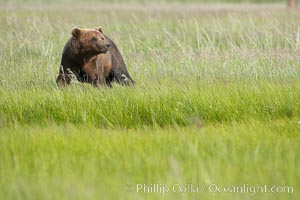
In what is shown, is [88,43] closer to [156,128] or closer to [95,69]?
[95,69]

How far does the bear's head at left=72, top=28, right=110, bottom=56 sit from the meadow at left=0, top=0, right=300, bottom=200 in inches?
23.0

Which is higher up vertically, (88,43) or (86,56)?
(88,43)

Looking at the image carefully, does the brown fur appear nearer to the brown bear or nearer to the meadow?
the brown bear

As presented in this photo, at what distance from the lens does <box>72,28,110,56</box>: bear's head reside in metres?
8.72

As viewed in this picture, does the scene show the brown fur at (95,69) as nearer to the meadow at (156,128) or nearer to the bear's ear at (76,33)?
the bear's ear at (76,33)

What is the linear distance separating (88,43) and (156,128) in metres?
2.80

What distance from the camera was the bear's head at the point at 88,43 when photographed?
8719mm

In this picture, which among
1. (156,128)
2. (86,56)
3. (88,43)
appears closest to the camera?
(156,128)

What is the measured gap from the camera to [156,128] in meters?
6.28

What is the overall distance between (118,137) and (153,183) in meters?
1.25

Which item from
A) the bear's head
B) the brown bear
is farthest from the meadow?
the bear's head

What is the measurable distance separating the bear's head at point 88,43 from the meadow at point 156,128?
0.58 m

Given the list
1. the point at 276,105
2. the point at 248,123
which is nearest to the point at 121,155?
the point at 248,123

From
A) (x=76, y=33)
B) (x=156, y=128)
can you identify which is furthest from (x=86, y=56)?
(x=156, y=128)
